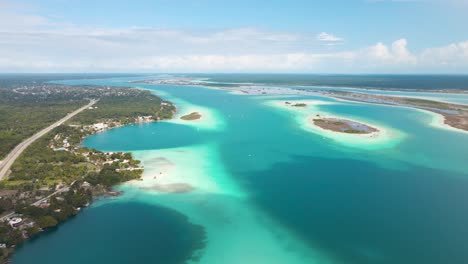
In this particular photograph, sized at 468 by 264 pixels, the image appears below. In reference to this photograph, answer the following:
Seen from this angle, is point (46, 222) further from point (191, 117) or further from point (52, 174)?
point (191, 117)

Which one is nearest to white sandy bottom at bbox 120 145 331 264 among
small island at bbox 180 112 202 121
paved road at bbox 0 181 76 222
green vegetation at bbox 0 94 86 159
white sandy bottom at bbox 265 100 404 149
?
paved road at bbox 0 181 76 222

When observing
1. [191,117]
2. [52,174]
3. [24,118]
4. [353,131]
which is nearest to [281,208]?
[52,174]

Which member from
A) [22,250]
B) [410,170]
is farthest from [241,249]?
[410,170]

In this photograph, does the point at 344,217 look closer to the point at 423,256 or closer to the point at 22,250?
the point at 423,256

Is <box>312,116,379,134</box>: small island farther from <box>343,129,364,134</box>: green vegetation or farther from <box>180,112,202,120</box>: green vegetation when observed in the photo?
<box>180,112,202,120</box>: green vegetation

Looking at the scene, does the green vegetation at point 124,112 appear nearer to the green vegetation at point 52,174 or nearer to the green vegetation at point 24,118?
the green vegetation at point 52,174
